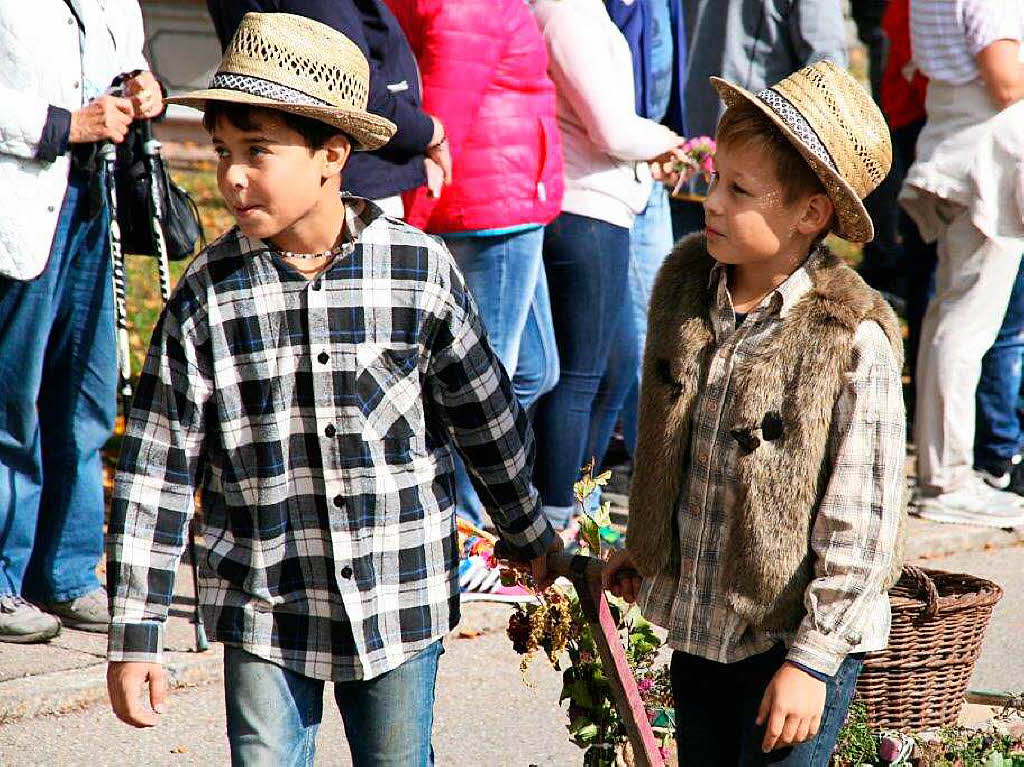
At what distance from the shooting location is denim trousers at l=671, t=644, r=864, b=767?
255 centimetres

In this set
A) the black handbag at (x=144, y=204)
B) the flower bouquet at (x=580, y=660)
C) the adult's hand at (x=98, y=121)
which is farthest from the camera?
the black handbag at (x=144, y=204)

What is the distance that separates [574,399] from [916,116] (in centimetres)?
289

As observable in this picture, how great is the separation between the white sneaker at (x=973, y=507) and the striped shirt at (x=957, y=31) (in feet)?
5.57

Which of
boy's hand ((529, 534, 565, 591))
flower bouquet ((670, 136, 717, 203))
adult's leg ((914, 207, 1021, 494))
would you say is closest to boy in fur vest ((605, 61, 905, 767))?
boy's hand ((529, 534, 565, 591))

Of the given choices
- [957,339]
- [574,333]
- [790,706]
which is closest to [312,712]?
[790,706]

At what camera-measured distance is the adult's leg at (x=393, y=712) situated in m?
2.65

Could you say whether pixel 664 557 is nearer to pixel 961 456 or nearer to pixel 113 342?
pixel 113 342

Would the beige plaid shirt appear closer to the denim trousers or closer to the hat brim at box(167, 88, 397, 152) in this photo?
the denim trousers

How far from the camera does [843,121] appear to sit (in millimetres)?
2551

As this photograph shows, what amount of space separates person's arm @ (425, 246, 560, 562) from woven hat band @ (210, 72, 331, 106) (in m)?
0.38

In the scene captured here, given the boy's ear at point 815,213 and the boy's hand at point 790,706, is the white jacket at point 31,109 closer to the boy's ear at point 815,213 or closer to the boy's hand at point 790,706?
the boy's ear at point 815,213

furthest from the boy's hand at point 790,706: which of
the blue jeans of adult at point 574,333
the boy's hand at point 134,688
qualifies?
the blue jeans of adult at point 574,333

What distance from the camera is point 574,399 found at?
5.42 metres

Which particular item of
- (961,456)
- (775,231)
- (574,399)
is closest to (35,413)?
(574,399)
